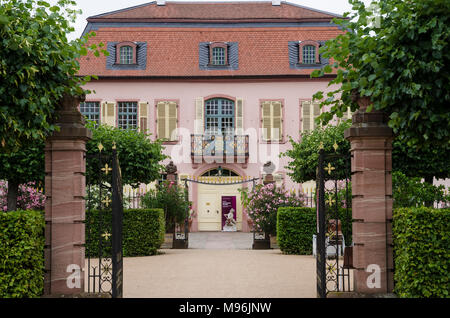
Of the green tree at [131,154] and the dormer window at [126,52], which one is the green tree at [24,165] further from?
the dormer window at [126,52]

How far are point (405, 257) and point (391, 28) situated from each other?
7.95 ft

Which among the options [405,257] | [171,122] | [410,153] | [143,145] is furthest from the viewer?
[171,122]

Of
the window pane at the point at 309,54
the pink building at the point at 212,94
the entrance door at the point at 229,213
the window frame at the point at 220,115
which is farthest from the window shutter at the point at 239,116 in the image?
the window pane at the point at 309,54

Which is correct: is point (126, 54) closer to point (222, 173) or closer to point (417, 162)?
point (222, 173)

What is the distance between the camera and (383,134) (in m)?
6.95

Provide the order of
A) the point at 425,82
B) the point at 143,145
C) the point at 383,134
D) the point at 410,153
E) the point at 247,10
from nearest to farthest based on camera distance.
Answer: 1. the point at 425,82
2. the point at 383,134
3. the point at 410,153
4. the point at 143,145
5. the point at 247,10

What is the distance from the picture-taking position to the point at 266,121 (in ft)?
83.3

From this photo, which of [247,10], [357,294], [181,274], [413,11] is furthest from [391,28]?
[247,10]

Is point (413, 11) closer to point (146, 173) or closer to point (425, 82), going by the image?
point (425, 82)

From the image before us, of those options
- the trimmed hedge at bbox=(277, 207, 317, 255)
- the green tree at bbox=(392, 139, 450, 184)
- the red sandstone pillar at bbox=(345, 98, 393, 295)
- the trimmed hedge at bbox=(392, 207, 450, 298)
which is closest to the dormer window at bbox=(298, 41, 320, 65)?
the trimmed hedge at bbox=(277, 207, 317, 255)

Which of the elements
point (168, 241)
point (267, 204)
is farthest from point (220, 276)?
point (168, 241)

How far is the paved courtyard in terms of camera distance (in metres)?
8.12

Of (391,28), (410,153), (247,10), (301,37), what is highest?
(247,10)

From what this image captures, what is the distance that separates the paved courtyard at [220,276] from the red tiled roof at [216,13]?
14.4m
